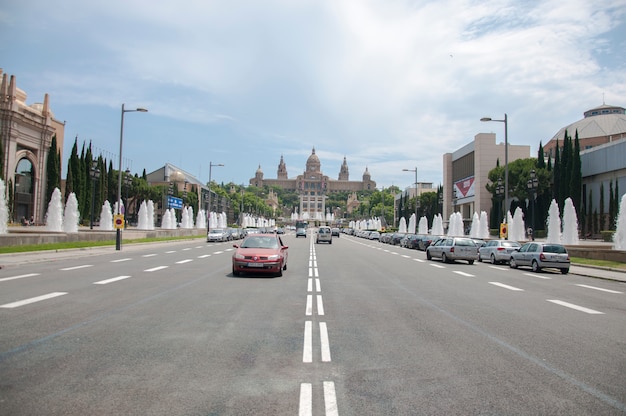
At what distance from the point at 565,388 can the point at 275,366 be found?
3272 millimetres

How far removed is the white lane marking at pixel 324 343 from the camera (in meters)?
6.51

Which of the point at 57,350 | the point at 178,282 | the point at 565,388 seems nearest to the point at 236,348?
the point at 57,350

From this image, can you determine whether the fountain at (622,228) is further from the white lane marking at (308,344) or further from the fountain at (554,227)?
the white lane marking at (308,344)

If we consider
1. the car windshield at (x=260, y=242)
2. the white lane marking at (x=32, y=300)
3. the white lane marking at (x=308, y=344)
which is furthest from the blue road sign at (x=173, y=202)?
the white lane marking at (x=308, y=344)

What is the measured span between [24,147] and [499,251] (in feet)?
193

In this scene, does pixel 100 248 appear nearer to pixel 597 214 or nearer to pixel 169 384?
pixel 169 384

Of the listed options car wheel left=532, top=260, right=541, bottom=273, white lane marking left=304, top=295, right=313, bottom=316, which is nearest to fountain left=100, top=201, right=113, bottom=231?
car wheel left=532, top=260, right=541, bottom=273

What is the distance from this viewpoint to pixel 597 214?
204 feet

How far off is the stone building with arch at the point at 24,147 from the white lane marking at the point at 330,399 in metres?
61.3

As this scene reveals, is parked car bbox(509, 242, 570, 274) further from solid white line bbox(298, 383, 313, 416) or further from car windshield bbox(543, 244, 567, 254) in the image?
solid white line bbox(298, 383, 313, 416)

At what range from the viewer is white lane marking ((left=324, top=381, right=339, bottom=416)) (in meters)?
4.60

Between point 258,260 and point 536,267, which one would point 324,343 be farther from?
point 536,267

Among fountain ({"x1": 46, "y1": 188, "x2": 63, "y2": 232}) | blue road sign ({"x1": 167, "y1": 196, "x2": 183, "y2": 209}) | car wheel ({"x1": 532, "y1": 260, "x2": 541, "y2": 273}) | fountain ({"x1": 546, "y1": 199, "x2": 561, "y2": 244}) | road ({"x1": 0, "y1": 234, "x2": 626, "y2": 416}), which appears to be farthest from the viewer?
blue road sign ({"x1": 167, "y1": 196, "x2": 183, "y2": 209})

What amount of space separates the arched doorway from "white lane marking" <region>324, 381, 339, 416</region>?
220ft
